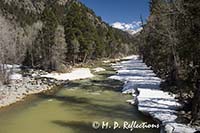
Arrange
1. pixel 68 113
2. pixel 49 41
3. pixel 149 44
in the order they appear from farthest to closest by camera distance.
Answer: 1. pixel 49 41
2. pixel 149 44
3. pixel 68 113

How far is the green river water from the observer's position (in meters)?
21.4

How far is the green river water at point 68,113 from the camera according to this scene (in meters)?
21.4

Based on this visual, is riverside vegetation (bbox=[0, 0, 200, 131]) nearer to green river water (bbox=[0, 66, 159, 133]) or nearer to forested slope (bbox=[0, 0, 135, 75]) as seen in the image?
forested slope (bbox=[0, 0, 135, 75])

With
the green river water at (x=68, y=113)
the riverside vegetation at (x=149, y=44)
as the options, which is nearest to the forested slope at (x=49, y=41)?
the riverside vegetation at (x=149, y=44)

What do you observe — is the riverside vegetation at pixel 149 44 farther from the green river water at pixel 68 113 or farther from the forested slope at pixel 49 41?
the green river water at pixel 68 113

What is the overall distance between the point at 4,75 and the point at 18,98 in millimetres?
11048

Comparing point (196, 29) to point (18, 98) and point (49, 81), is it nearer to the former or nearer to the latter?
point (18, 98)

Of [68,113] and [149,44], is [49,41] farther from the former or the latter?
[68,113]

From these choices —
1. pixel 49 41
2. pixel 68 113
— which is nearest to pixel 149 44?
pixel 49 41

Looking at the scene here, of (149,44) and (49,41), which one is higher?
(49,41)

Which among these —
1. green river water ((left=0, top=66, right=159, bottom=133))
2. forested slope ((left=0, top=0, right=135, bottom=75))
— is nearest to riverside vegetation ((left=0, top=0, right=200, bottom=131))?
forested slope ((left=0, top=0, right=135, bottom=75))

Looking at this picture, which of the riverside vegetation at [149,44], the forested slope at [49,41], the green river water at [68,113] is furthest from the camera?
the forested slope at [49,41]

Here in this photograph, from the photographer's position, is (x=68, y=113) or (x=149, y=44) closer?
(x=68, y=113)

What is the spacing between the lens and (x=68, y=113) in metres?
25.9
